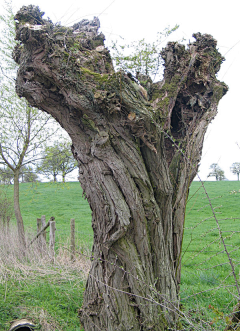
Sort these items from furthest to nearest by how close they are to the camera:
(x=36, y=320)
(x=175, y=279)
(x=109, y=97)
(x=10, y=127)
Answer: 1. (x=10, y=127)
2. (x=36, y=320)
3. (x=175, y=279)
4. (x=109, y=97)

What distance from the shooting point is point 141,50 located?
4.75 m

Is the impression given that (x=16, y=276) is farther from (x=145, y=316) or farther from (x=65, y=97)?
(x=65, y=97)

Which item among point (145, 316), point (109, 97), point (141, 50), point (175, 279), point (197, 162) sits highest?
point (141, 50)

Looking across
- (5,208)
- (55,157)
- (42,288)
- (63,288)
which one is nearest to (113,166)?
(63,288)

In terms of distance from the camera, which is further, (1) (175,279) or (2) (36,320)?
(2) (36,320)

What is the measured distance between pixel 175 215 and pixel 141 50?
2.97m

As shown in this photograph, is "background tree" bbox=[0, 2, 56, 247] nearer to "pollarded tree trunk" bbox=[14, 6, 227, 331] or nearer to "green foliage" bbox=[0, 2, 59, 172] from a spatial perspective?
"green foliage" bbox=[0, 2, 59, 172]

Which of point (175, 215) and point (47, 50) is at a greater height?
point (47, 50)

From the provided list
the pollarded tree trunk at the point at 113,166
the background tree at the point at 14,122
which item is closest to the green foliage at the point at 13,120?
the background tree at the point at 14,122

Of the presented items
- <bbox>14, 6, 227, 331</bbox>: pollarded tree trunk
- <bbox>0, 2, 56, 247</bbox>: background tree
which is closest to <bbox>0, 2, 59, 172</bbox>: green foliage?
<bbox>0, 2, 56, 247</bbox>: background tree

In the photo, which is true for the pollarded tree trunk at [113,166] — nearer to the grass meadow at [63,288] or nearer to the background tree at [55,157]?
the grass meadow at [63,288]

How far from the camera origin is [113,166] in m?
3.31

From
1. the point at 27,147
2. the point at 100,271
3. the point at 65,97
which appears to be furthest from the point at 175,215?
the point at 27,147

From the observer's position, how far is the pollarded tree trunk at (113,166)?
3.23 meters
